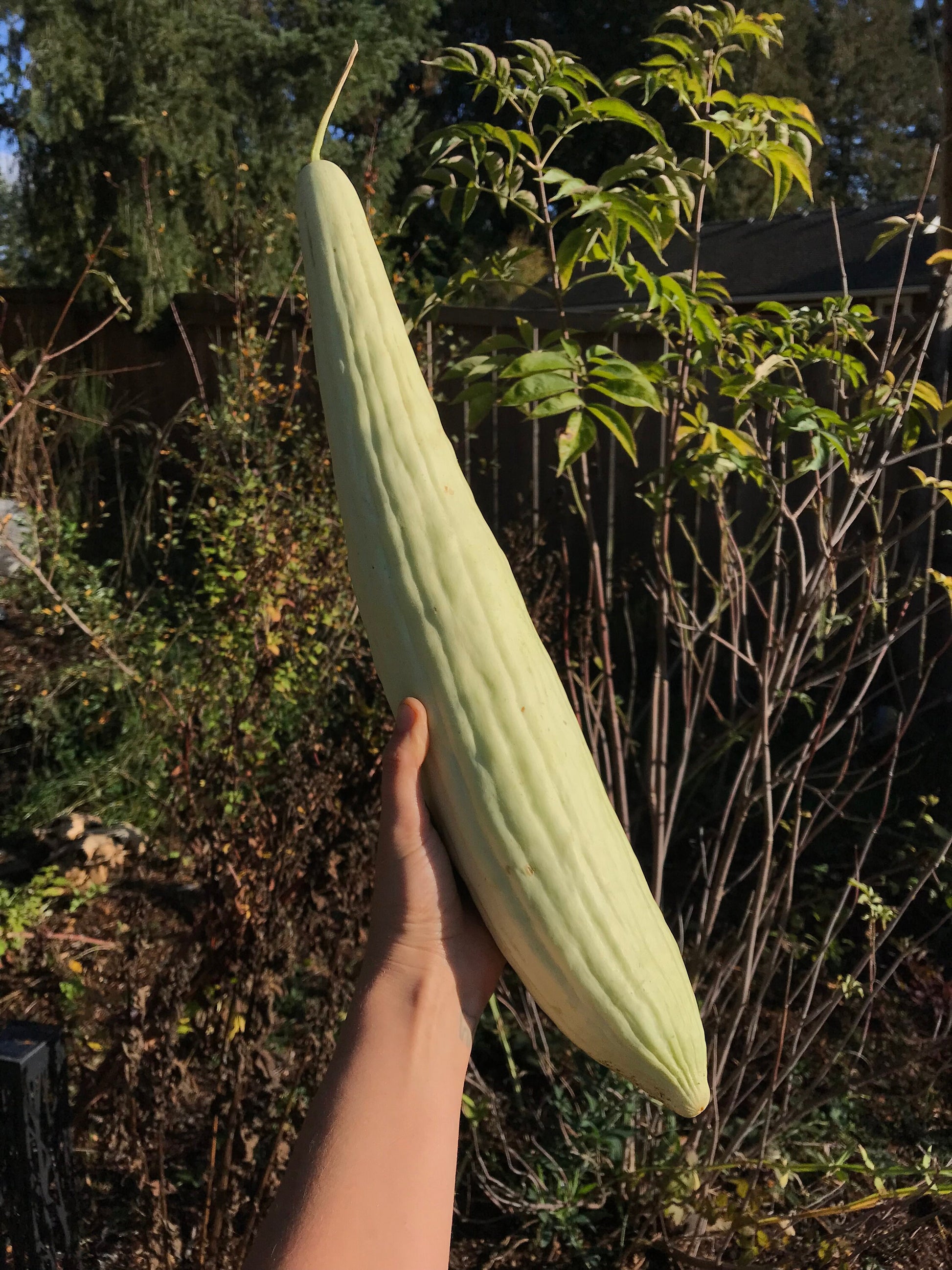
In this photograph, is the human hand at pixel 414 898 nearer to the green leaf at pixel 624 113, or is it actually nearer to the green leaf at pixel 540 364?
the green leaf at pixel 540 364

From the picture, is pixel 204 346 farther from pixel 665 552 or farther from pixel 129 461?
pixel 665 552

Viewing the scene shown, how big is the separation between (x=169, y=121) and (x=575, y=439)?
6470mm

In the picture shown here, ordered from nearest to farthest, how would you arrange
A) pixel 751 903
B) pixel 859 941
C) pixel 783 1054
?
1. pixel 751 903
2. pixel 783 1054
3. pixel 859 941

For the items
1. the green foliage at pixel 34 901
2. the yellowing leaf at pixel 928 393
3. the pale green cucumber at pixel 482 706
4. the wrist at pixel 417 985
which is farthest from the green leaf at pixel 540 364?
the green foliage at pixel 34 901

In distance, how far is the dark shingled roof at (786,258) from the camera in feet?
41.8

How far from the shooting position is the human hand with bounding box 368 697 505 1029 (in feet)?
3.63

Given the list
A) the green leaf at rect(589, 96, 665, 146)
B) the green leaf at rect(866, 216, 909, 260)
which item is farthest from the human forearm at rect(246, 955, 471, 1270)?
the green leaf at rect(866, 216, 909, 260)

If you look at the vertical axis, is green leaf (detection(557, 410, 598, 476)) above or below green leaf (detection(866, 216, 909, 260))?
below

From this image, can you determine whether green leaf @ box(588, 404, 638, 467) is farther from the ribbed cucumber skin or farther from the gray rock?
the gray rock

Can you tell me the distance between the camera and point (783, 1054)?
2.31 meters

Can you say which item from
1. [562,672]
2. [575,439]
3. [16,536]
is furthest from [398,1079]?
[16,536]

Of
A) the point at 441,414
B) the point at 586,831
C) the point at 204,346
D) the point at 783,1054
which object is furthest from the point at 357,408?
the point at 204,346

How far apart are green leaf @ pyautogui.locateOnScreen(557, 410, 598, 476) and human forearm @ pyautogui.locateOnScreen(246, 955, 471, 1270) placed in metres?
0.82

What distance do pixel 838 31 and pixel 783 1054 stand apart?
1270 inches
